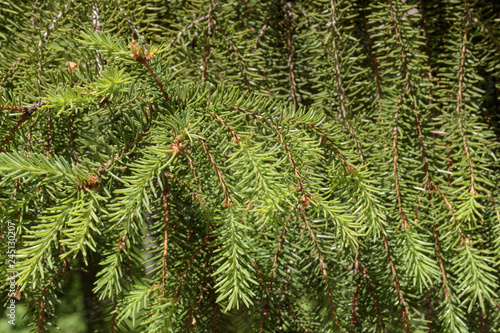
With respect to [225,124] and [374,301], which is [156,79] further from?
[374,301]

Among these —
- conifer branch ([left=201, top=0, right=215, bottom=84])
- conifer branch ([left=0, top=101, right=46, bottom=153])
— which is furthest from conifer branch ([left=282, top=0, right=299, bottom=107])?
conifer branch ([left=0, top=101, right=46, bottom=153])

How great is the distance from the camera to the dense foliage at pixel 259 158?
37 cm

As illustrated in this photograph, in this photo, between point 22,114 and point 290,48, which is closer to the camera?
point 22,114

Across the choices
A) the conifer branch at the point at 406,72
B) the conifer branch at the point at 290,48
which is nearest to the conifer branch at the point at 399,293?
the conifer branch at the point at 406,72

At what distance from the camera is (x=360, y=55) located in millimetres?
561

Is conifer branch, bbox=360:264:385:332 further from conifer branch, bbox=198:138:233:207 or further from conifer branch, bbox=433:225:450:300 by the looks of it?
conifer branch, bbox=198:138:233:207

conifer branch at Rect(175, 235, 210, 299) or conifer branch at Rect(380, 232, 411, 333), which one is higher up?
conifer branch at Rect(175, 235, 210, 299)

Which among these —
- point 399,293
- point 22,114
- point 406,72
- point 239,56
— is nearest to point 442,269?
point 399,293

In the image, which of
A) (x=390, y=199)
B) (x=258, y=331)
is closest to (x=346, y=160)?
(x=390, y=199)

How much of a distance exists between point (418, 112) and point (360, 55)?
113 mm

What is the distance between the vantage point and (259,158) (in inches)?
14.7

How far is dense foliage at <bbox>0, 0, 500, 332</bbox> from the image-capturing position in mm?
374

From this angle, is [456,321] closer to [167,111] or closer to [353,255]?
[353,255]

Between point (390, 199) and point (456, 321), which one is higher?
point (390, 199)
